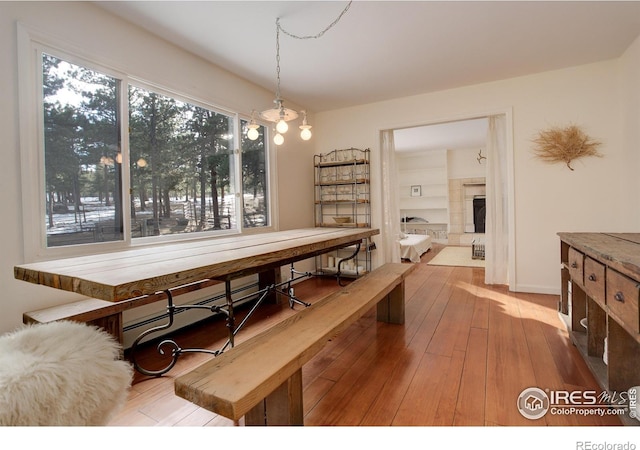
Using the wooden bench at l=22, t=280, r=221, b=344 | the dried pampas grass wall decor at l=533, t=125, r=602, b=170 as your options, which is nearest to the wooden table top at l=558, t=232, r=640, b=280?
the dried pampas grass wall decor at l=533, t=125, r=602, b=170

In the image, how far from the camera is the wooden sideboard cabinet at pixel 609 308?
1.08m

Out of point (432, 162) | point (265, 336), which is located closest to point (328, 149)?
point (265, 336)

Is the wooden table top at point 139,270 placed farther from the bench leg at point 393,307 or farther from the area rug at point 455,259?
the area rug at point 455,259

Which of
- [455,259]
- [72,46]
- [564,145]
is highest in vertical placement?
[72,46]

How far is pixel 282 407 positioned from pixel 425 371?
1.06m

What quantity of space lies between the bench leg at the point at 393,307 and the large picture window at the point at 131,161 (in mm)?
1829

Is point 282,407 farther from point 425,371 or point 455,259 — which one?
point 455,259

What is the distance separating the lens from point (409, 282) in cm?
416

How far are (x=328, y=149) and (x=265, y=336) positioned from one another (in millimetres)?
3820

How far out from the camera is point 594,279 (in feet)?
4.78

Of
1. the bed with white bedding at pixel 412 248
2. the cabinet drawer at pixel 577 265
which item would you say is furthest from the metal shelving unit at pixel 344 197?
the cabinet drawer at pixel 577 265

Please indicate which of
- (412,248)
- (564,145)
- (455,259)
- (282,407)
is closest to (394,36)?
(564,145)

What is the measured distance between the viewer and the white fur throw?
2.64ft

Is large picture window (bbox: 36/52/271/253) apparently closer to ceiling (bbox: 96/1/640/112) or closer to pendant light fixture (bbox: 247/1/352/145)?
ceiling (bbox: 96/1/640/112)
